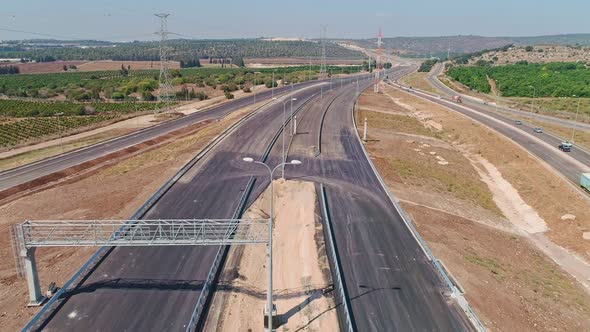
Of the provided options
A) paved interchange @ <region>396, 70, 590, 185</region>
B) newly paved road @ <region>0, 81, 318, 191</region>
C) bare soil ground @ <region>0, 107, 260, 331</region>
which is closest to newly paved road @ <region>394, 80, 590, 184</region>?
paved interchange @ <region>396, 70, 590, 185</region>

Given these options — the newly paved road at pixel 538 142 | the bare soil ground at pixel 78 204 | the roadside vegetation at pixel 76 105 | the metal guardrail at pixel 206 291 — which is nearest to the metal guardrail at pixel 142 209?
the bare soil ground at pixel 78 204

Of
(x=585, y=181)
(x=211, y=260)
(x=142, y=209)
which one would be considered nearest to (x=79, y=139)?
(x=142, y=209)

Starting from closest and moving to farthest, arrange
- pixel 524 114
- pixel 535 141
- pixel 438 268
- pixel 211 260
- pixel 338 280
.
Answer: pixel 338 280 < pixel 438 268 < pixel 211 260 < pixel 535 141 < pixel 524 114

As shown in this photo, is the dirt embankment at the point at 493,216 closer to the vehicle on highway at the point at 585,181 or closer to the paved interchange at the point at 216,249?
the vehicle on highway at the point at 585,181

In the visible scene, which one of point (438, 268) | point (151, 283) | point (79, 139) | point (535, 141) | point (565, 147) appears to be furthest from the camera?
point (79, 139)

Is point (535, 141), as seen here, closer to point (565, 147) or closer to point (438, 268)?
point (565, 147)

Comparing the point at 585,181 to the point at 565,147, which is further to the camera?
the point at 565,147
